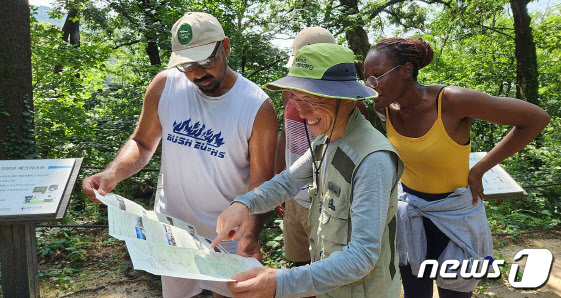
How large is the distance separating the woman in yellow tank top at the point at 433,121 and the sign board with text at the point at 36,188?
201cm

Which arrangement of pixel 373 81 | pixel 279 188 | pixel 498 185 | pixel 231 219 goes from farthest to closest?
pixel 498 185
pixel 373 81
pixel 279 188
pixel 231 219

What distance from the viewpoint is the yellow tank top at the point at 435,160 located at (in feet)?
6.36

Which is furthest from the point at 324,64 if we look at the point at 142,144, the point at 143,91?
the point at 143,91

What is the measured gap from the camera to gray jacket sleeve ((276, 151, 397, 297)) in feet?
4.33

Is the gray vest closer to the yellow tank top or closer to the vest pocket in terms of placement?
the vest pocket

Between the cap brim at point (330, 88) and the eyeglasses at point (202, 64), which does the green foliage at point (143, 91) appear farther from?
the cap brim at point (330, 88)

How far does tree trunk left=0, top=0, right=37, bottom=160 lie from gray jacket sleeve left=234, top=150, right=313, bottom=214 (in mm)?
4322

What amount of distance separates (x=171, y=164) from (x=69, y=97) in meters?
6.64

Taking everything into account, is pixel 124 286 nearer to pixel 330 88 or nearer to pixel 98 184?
pixel 98 184

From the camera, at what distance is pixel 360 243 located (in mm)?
1325

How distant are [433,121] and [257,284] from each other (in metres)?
1.17

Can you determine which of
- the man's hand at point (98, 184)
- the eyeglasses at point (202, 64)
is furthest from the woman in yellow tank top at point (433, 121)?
the man's hand at point (98, 184)

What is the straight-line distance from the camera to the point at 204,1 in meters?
6.86

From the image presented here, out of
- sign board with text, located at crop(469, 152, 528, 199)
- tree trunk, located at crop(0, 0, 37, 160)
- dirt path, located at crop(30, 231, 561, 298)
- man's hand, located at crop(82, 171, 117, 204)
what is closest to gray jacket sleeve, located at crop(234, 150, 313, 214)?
man's hand, located at crop(82, 171, 117, 204)
